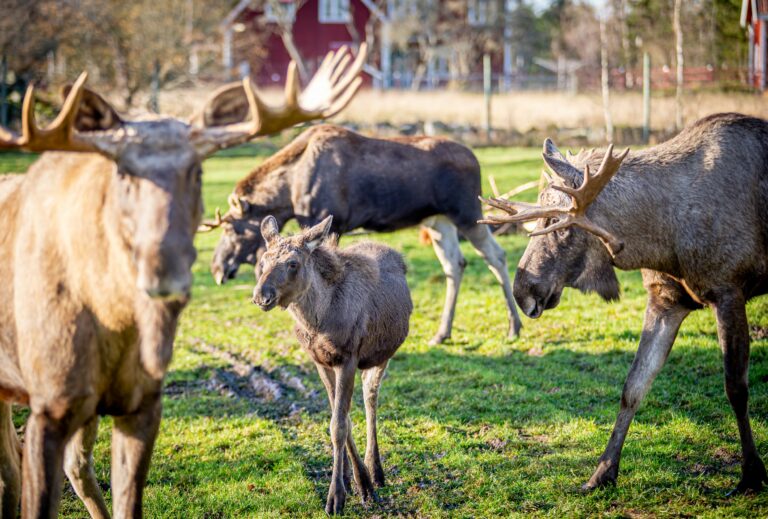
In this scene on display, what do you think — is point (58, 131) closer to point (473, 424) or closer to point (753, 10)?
point (473, 424)

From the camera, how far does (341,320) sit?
6148 millimetres

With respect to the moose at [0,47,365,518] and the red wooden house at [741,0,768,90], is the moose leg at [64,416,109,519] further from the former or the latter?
the red wooden house at [741,0,768,90]

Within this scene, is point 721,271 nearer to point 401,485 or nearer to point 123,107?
point 401,485

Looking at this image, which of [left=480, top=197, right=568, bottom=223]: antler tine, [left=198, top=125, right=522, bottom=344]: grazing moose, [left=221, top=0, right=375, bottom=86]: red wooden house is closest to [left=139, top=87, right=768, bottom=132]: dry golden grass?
[left=221, top=0, right=375, bottom=86]: red wooden house

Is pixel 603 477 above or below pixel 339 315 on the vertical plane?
below

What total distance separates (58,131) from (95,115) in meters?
0.25

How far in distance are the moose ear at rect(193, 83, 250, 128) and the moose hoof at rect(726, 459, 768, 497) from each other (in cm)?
402

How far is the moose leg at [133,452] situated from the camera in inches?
171

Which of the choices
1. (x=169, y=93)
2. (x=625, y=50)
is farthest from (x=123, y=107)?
(x=625, y=50)

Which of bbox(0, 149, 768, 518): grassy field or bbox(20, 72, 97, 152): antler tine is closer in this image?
bbox(20, 72, 97, 152): antler tine

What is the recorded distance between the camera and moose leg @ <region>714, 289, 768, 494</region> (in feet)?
18.6

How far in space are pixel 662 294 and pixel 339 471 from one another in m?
2.66

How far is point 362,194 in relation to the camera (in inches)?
397

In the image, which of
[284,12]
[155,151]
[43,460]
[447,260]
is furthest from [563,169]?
[284,12]
